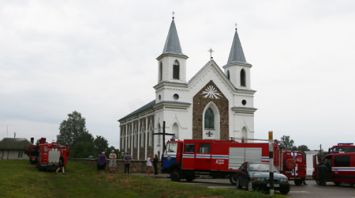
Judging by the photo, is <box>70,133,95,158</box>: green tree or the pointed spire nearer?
the pointed spire

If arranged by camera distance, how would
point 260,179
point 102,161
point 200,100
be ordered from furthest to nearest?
point 200,100 → point 102,161 → point 260,179

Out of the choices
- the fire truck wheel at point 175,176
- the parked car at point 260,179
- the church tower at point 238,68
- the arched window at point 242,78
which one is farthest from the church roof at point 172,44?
the parked car at point 260,179

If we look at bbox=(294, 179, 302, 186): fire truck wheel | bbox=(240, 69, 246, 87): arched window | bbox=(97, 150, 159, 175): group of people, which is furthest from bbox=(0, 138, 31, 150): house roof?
bbox=(294, 179, 302, 186): fire truck wheel

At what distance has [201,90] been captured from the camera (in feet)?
174

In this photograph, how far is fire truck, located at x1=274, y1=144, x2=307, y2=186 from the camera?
2759 cm

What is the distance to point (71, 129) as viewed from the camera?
339 ft

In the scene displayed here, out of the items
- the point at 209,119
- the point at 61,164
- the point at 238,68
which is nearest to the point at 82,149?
the point at 209,119

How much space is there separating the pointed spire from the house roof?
122 feet

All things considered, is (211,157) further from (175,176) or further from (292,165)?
(292,165)

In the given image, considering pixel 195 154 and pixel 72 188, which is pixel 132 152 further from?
pixel 72 188

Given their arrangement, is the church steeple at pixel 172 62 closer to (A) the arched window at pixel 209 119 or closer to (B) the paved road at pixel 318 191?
(A) the arched window at pixel 209 119

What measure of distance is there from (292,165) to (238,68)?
1158 inches

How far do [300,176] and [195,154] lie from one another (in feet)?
22.1

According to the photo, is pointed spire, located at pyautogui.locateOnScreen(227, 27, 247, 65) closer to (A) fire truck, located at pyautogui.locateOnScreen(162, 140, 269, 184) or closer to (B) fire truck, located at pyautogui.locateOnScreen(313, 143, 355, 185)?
(A) fire truck, located at pyautogui.locateOnScreen(162, 140, 269, 184)
